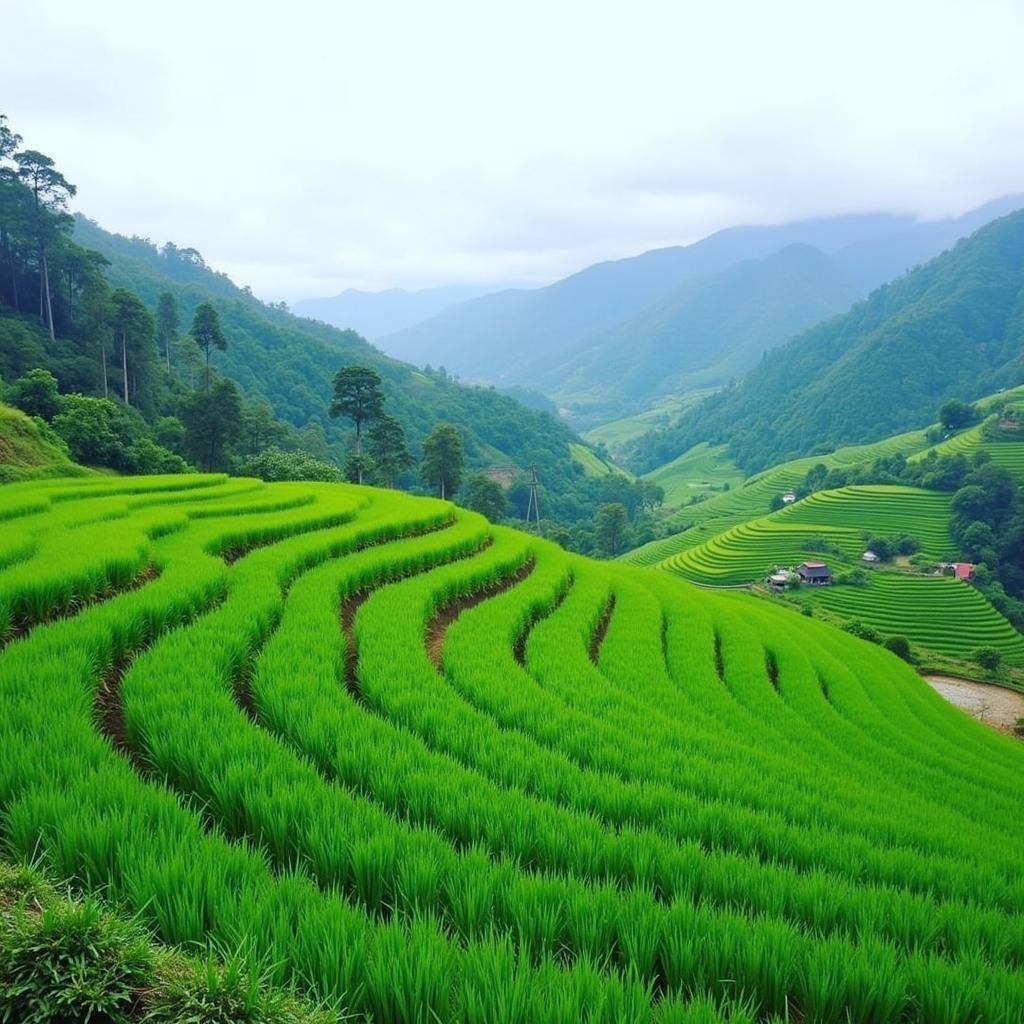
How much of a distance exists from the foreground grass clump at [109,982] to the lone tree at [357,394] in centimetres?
4207

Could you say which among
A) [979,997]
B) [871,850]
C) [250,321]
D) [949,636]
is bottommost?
[949,636]

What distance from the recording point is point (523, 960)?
7.91 feet

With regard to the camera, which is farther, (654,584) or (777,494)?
(777,494)

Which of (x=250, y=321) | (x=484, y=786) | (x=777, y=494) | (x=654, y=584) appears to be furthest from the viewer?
(x=777, y=494)

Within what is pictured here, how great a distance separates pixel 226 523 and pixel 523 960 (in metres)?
12.4

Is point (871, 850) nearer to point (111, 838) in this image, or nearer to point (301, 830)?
point (301, 830)

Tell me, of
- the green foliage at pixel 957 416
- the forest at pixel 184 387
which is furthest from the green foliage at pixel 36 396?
the green foliage at pixel 957 416

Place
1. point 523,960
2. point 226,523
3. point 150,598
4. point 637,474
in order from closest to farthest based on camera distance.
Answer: point 523,960, point 150,598, point 226,523, point 637,474

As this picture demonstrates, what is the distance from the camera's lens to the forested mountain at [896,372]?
152 meters

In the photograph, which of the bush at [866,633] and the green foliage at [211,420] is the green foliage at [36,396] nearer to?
the green foliage at [211,420]

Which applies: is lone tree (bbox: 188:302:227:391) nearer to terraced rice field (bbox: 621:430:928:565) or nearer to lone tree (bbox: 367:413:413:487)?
lone tree (bbox: 367:413:413:487)

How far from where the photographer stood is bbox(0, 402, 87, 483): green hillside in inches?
744

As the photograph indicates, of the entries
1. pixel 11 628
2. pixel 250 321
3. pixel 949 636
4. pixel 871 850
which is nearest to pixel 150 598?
pixel 11 628

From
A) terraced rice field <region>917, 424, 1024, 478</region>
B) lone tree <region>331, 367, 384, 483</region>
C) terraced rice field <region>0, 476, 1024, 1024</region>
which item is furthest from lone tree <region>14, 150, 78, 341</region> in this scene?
terraced rice field <region>917, 424, 1024, 478</region>
